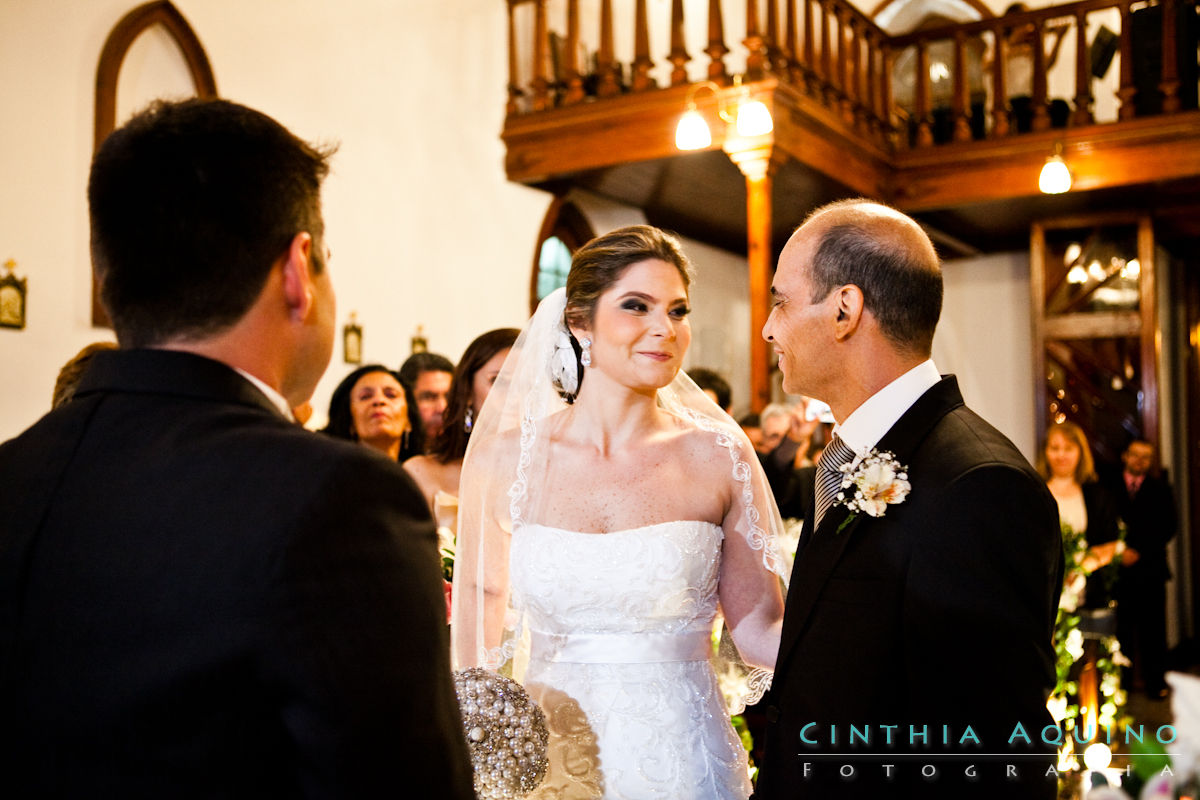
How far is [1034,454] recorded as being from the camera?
39.0 ft

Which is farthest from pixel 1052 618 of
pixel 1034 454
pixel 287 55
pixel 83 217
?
pixel 1034 454

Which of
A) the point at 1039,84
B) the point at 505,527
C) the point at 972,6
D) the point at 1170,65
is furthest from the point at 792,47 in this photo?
the point at 972,6

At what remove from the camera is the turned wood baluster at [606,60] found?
8062 mm

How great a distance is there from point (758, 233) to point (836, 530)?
600 cm

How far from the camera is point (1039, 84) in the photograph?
361 inches

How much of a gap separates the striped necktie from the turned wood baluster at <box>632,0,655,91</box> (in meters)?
6.40

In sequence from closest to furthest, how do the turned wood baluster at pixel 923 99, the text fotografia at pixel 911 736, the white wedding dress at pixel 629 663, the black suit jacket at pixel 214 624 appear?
1. the black suit jacket at pixel 214 624
2. the text fotografia at pixel 911 736
3. the white wedding dress at pixel 629 663
4. the turned wood baluster at pixel 923 99

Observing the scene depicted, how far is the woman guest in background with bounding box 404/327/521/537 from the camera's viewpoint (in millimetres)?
4438

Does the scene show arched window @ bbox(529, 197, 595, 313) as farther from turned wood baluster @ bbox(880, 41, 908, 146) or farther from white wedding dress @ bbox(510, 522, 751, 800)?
white wedding dress @ bbox(510, 522, 751, 800)

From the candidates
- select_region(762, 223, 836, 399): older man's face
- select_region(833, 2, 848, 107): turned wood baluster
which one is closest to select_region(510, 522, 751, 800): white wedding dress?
select_region(762, 223, 836, 399): older man's face

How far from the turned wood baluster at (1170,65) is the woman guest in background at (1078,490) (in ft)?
9.65

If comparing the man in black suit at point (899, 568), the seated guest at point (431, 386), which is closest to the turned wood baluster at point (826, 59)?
the seated guest at point (431, 386)

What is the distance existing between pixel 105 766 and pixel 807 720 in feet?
3.87

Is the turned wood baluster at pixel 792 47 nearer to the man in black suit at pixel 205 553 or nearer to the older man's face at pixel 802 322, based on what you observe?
the older man's face at pixel 802 322
